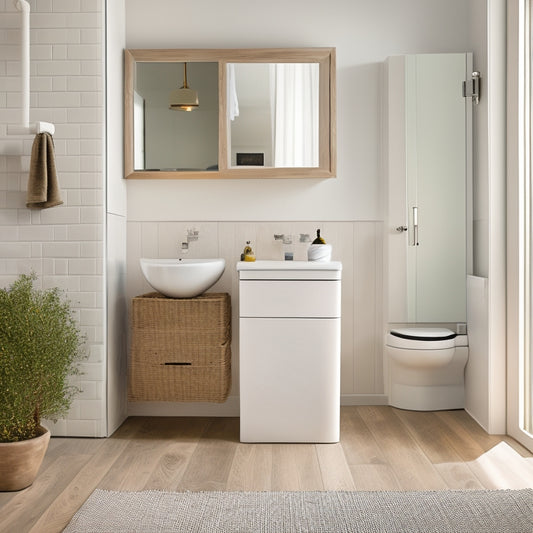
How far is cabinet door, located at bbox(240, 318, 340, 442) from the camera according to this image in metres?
3.38

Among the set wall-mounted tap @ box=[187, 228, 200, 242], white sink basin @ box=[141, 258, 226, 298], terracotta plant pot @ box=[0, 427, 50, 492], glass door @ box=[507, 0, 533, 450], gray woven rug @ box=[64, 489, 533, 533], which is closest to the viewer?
gray woven rug @ box=[64, 489, 533, 533]

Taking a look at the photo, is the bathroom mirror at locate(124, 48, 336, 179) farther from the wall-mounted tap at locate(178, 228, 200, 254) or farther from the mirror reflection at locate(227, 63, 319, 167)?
the wall-mounted tap at locate(178, 228, 200, 254)

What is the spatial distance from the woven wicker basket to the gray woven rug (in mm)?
975

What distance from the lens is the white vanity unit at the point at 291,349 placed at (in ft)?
11.1

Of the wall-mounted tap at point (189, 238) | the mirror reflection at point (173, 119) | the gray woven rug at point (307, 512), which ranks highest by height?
the mirror reflection at point (173, 119)

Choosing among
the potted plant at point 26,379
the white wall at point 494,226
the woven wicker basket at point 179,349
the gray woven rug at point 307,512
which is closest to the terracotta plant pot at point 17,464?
the potted plant at point 26,379

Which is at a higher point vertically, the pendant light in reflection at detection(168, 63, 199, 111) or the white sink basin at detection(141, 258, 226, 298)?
the pendant light in reflection at detection(168, 63, 199, 111)

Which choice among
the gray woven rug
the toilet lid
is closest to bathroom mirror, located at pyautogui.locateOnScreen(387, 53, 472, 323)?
the toilet lid

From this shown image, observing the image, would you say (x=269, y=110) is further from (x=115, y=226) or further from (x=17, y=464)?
(x=17, y=464)

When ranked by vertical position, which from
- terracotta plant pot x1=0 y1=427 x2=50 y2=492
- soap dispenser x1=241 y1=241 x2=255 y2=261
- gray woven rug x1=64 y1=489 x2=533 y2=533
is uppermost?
soap dispenser x1=241 y1=241 x2=255 y2=261

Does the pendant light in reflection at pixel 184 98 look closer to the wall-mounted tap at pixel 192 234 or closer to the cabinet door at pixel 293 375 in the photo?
the wall-mounted tap at pixel 192 234

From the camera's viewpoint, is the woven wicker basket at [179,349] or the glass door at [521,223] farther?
the woven wicker basket at [179,349]

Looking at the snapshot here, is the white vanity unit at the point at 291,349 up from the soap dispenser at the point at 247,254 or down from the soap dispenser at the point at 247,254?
down

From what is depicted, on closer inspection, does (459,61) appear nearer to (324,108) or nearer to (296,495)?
(324,108)
